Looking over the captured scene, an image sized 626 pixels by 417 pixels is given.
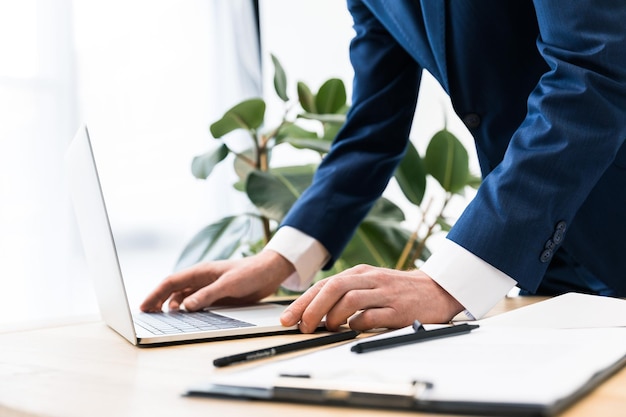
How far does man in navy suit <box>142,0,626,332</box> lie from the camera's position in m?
0.79

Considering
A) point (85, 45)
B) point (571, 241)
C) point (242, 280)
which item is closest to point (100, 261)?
point (242, 280)

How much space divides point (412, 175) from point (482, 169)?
3.05 ft

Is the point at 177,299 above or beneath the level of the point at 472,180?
above

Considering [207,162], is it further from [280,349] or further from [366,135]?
[280,349]

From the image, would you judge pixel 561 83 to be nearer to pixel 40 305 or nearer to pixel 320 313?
pixel 320 313

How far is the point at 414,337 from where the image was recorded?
0.63m

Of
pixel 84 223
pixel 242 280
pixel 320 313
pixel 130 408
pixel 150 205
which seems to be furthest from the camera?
pixel 150 205

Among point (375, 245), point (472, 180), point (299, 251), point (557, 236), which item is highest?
point (557, 236)

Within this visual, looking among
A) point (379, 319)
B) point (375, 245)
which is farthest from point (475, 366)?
point (375, 245)

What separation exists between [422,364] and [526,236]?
314 mm

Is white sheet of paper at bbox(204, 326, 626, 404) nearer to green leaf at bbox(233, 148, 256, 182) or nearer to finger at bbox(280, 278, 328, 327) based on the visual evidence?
finger at bbox(280, 278, 328, 327)

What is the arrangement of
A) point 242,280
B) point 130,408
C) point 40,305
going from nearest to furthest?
point 130,408 < point 242,280 < point 40,305

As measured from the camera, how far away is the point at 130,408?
48 centimetres

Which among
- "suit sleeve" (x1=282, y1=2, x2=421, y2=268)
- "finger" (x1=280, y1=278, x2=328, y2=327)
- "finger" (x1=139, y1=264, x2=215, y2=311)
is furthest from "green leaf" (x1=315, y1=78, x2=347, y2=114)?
"finger" (x1=280, y1=278, x2=328, y2=327)
